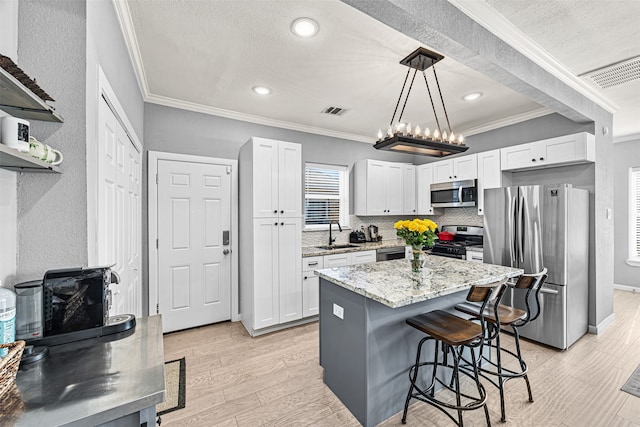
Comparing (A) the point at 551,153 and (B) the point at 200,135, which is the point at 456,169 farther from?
(B) the point at 200,135

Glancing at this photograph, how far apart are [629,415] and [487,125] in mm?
3687

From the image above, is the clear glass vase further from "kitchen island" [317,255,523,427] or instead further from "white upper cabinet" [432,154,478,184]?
"white upper cabinet" [432,154,478,184]

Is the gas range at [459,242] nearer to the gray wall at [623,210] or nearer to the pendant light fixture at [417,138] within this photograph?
the pendant light fixture at [417,138]

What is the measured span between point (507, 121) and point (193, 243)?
4684 millimetres

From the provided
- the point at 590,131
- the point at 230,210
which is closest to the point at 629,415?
the point at 590,131

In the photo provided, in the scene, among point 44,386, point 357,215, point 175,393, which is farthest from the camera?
point 357,215

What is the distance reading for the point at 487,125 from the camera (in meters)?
4.36

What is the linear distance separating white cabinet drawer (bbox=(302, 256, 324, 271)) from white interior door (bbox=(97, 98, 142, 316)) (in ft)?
5.98

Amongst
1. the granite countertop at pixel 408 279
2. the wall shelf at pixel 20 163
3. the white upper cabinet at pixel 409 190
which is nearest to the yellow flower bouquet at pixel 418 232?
the granite countertop at pixel 408 279

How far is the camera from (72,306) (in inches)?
45.5

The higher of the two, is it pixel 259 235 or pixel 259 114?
pixel 259 114

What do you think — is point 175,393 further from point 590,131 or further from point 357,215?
point 590,131

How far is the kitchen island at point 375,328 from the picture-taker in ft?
6.07

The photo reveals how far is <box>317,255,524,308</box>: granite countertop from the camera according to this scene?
5.68 ft
